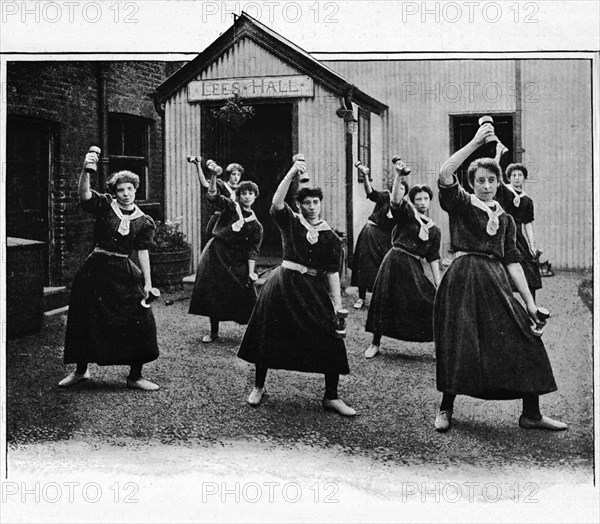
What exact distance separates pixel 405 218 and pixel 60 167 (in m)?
1.95

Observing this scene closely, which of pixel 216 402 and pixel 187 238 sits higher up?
pixel 187 238

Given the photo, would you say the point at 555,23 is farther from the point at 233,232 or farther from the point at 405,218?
the point at 233,232

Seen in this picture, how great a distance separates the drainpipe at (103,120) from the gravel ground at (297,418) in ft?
2.55

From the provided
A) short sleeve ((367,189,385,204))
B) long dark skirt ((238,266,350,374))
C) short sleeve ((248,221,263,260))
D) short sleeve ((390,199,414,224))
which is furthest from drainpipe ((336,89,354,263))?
short sleeve ((248,221,263,260))

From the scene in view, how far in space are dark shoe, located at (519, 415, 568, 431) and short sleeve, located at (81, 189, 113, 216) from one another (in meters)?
2.40

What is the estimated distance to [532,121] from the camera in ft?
10.9

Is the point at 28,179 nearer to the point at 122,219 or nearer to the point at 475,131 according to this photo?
the point at 122,219

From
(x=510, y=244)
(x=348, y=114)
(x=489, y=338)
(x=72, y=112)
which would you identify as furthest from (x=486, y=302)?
(x=72, y=112)

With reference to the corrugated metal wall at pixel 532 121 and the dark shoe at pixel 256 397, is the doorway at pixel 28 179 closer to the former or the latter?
the dark shoe at pixel 256 397

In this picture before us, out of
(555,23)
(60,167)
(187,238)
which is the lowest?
(187,238)

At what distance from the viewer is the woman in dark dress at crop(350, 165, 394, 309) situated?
3.37 metres

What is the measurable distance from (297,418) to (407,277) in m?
0.97

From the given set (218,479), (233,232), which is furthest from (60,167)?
(218,479)

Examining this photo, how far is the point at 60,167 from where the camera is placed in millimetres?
3584
